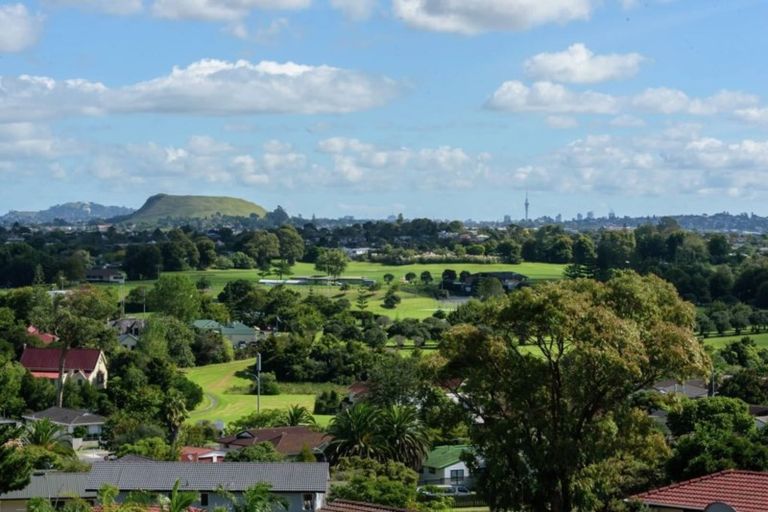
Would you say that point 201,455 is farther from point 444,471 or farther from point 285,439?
point 444,471

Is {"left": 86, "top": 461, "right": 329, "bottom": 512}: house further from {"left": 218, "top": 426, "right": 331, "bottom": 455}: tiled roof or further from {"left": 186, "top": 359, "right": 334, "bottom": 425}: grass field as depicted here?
{"left": 186, "top": 359, "right": 334, "bottom": 425}: grass field

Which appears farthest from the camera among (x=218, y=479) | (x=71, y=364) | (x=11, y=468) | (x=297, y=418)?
(x=71, y=364)

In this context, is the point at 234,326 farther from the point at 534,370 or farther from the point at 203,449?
the point at 534,370

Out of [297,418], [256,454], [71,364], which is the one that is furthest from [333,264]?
[256,454]

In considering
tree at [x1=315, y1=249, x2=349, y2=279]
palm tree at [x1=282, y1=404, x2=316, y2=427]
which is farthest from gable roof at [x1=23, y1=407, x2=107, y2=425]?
tree at [x1=315, y1=249, x2=349, y2=279]

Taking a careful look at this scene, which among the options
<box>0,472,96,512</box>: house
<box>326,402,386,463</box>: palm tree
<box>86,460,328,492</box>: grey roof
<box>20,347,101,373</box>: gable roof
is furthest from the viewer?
<box>20,347,101,373</box>: gable roof

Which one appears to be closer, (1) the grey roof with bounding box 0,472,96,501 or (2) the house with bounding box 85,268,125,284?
(1) the grey roof with bounding box 0,472,96,501
